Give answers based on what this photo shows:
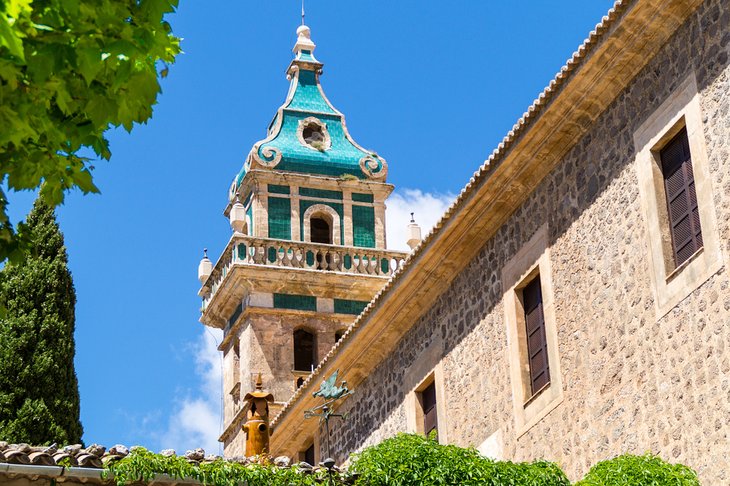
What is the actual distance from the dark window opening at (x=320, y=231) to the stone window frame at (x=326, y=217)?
0.27 metres

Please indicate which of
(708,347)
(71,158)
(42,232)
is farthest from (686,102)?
(42,232)

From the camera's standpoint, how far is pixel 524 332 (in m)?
17.6

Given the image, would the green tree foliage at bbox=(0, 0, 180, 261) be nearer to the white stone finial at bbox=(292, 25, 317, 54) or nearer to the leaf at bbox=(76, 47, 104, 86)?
the leaf at bbox=(76, 47, 104, 86)

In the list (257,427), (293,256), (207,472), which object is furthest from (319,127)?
(207,472)

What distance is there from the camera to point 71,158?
7418 millimetres

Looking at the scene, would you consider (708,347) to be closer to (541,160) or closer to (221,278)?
(541,160)

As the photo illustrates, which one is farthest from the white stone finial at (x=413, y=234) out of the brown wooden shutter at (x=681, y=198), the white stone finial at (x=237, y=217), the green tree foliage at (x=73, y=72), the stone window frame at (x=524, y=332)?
the green tree foliage at (x=73, y=72)

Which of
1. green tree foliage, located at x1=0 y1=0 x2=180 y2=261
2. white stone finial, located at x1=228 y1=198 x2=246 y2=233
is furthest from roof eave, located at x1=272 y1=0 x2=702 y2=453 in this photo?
white stone finial, located at x1=228 y1=198 x2=246 y2=233

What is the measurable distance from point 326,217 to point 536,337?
18.4 metres

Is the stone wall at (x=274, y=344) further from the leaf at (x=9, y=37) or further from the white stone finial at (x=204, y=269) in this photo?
the leaf at (x=9, y=37)

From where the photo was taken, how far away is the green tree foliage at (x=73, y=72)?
6.62m

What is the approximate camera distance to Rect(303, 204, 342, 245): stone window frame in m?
35.2

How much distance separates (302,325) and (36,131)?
87.9 ft

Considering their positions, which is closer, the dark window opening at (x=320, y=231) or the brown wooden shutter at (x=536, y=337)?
the brown wooden shutter at (x=536, y=337)
